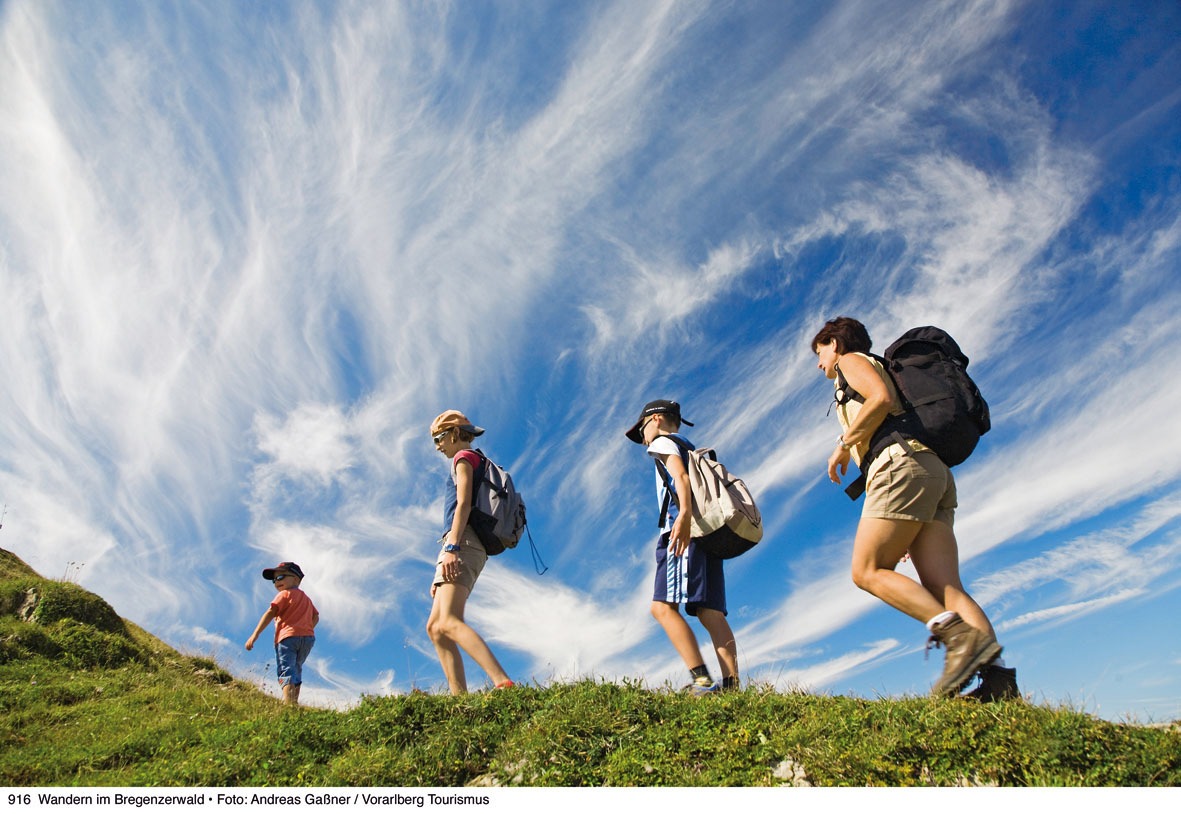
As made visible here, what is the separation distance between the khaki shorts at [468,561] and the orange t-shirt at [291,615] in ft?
15.8

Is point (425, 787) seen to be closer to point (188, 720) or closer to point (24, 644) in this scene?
point (188, 720)

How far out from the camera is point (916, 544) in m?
5.07

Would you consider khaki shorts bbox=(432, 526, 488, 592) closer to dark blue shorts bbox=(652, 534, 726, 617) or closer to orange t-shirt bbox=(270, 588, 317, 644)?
dark blue shorts bbox=(652, 534, 726, 617)

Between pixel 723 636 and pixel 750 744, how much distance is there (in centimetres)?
172

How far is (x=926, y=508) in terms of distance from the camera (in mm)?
4906

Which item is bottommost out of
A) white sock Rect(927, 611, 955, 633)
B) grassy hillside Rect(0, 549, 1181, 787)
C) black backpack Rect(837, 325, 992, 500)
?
grassy hillside Rect(0, 549, 1181, 787)

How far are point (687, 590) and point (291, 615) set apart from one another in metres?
6.90

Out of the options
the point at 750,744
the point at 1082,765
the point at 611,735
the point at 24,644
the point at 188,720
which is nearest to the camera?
the point at 1082,765

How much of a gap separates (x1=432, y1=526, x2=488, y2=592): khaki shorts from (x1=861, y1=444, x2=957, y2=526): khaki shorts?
3.57 metres

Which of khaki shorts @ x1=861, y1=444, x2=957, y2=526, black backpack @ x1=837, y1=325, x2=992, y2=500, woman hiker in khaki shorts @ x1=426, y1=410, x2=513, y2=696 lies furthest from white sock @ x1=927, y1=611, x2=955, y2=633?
woman hiker in khaki shorts @ x1=426, y1=410, x2=513, y2=696

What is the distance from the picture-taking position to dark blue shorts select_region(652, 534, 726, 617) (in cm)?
600

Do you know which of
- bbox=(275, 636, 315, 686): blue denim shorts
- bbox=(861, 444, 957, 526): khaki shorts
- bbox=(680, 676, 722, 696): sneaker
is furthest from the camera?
bbox=(275, 636, 315, 686): blue denim shorts

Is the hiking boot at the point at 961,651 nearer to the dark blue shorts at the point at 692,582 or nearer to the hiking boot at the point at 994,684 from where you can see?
the hiking boot at the point at 994,684
